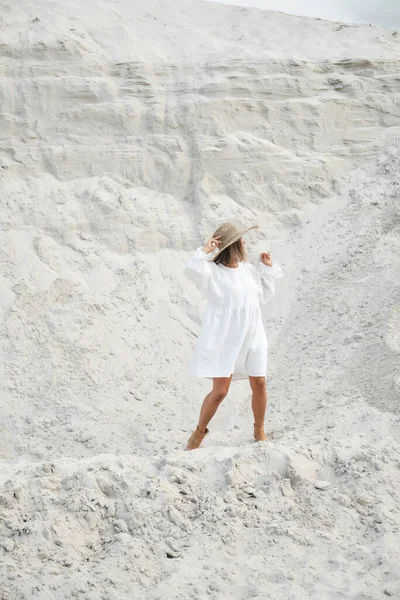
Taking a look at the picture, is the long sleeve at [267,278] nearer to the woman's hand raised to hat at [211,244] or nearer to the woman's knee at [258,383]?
the woman's hand raised to hat at [211,244]

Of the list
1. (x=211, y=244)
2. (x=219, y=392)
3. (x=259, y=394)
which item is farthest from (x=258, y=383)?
(x=211, y=244)

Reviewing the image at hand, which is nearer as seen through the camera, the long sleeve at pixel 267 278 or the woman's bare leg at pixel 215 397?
the woman's bare leg at pixel 215 397

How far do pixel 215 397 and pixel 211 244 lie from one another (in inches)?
38.6

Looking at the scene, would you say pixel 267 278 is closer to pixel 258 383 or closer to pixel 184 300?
pixel 258 383

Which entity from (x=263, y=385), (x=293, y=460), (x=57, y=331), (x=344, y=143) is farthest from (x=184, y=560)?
(x=344, y=143)

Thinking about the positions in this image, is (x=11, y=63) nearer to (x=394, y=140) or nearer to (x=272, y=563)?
(x=394, y=140)

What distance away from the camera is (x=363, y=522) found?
11.9 ft

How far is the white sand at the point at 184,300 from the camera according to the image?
133 inches

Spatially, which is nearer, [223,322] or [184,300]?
[223,322]

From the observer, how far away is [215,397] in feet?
14.5

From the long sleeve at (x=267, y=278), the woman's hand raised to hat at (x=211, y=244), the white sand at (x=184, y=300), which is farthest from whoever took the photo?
the long sleeve at (x=267, y=278)

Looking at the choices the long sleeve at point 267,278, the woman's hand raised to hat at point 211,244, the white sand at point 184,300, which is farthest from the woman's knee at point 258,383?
the woman's hand raised to hat at point 211,244

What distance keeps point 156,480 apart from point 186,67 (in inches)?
229

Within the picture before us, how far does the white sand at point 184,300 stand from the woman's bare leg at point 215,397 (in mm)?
245
